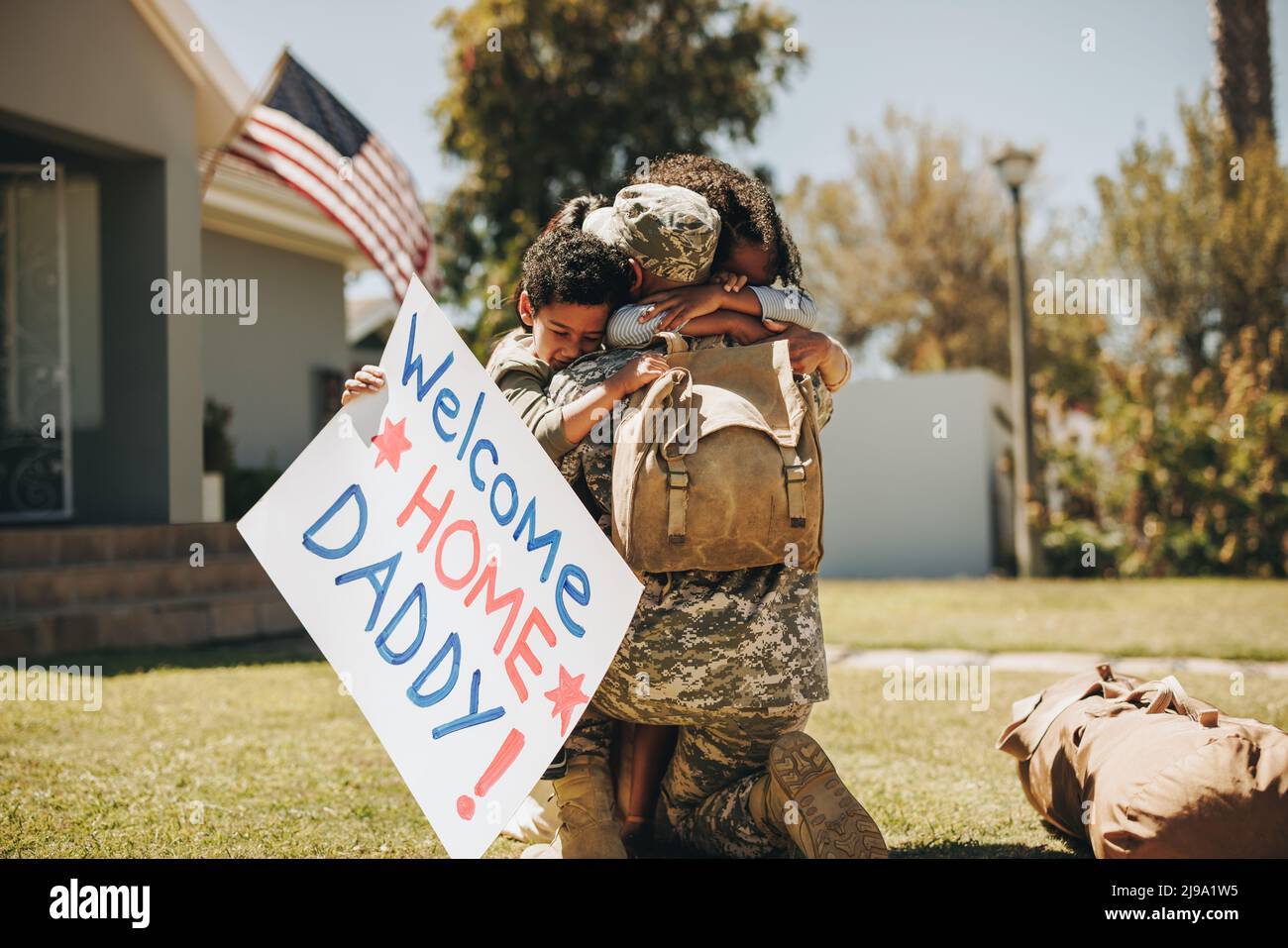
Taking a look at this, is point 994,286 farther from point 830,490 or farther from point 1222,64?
point 830,490

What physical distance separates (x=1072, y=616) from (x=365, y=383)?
6533 millimetres

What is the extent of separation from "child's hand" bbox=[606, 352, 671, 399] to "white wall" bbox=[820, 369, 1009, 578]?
10.0 meters

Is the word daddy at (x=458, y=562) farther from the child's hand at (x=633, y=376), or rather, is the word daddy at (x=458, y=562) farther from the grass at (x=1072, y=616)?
the grass at (x=1072, y=616)

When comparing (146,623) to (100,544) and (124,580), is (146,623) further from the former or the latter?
(100,544)

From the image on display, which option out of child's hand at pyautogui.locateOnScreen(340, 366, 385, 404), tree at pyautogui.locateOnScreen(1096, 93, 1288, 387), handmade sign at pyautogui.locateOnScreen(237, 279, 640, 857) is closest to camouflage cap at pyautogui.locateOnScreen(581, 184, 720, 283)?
handmade sign at pyautogui.locateOnScreen(237, 279, 640, 857)

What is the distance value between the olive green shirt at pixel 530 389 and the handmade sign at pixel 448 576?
6cm

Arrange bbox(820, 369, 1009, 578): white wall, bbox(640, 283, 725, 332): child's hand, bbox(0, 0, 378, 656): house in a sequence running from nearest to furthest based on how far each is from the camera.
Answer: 1. bbox(640, 283, 725, 332): child's hand
2. bbox(0, 0, 378, 656): house
3. bbox(820, 369, 1009, 578): white wall

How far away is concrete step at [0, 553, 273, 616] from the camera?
5.76 meters

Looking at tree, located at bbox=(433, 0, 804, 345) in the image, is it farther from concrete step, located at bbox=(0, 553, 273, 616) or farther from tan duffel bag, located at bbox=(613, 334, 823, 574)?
tan duffel bag, located at bbox=(613, 334, 823, 574)

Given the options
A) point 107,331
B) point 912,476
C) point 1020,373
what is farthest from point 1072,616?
point 107,331

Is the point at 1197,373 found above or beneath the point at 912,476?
above

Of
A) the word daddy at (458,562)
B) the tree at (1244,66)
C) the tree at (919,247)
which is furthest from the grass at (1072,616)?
the tree at (919,247)

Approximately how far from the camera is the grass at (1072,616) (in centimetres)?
631

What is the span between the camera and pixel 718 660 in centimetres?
232
